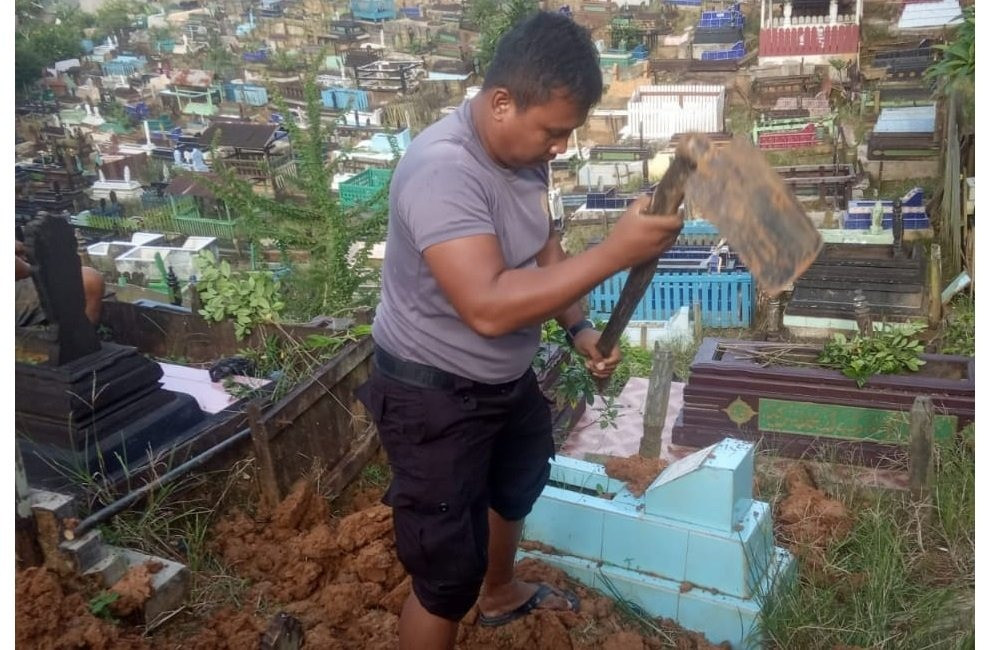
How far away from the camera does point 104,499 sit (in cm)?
284

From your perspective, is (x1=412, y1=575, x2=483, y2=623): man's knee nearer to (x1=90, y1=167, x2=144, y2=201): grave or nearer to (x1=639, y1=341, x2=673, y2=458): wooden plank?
(x1=639, y1=341, x2=673, y2=458): wooden plank

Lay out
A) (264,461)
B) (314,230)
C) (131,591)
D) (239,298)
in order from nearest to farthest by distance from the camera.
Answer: (131,591), (264,461), (239,298), (314,230)

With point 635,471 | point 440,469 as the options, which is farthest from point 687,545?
point 440,469

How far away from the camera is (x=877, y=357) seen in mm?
4617

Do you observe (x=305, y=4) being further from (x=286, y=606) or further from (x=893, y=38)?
(x=286, y=606)

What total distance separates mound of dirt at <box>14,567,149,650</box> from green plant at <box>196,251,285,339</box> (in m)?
1.95

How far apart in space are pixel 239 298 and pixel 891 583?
315cm

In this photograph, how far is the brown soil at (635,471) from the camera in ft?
9.72

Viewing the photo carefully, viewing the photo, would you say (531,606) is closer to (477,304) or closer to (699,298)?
(477,304)

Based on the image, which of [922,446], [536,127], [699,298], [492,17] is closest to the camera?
[536,127]

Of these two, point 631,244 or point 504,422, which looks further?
point 504,422

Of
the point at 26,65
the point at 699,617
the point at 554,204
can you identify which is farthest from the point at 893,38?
the point at 26,65

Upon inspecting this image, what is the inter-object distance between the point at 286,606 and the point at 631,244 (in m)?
1.80

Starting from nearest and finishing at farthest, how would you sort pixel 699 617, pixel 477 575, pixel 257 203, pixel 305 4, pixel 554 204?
pixel 477 575, pixel 699 617, pixel 257 203, pixel 554 204, pixel 305 4
